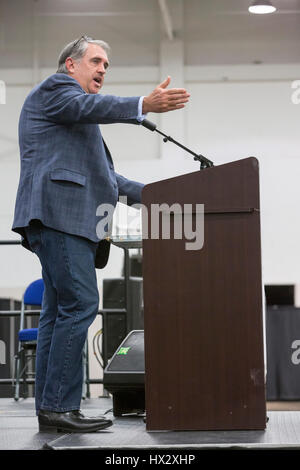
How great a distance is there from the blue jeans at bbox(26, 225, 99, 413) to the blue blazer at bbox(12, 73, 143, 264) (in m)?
0.05

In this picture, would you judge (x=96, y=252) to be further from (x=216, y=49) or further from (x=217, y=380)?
(x=216, y=49)

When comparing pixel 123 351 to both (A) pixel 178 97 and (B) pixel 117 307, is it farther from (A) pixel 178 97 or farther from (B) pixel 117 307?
(B) pixel 117 307

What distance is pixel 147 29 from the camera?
9961mm

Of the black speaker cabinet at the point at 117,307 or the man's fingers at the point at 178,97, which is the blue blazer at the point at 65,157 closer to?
the man's fingers at the point at 178,97

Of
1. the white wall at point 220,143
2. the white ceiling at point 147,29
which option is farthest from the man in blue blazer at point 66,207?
the white ceiling at point 147,29

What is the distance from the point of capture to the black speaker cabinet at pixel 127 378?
2.88 meters

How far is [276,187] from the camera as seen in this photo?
952 cm

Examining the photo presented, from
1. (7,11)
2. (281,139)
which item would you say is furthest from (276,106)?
(7,11)

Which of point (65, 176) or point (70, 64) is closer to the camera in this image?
point (65, 176)

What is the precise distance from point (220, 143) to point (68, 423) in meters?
7.74

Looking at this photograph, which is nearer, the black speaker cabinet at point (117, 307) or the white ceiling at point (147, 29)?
the black speaker cabinet at point (117, 307)

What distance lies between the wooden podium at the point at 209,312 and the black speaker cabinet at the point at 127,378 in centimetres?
67

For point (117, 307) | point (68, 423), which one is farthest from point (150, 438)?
point (117, 307)

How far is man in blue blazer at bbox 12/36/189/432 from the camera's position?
232 centimetres
